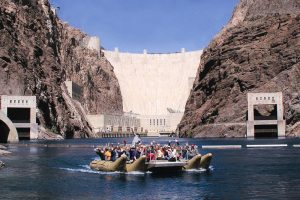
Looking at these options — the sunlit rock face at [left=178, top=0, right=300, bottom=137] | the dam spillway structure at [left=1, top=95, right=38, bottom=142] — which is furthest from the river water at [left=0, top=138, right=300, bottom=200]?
the sunlit rock face at [left=178, top=0, right=300, bottom=137]

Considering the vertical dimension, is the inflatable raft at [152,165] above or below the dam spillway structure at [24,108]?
below

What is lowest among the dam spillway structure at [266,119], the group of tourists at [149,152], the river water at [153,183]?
the river water at [153,183]

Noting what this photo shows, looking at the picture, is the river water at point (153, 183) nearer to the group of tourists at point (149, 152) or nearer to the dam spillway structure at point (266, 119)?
the group of tourists at point (149, 152)

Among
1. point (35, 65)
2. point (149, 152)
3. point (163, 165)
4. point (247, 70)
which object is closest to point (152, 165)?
point (163, 165)

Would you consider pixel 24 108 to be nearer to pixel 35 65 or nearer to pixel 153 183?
pixel 35 65

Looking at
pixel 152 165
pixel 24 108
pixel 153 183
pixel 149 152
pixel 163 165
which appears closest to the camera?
pixel 153 183

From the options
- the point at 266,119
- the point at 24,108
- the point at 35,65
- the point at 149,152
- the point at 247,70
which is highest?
the point at 35,65

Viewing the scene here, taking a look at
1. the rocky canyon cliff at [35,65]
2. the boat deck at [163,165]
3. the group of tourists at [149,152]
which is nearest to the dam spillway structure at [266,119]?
the rocky canyon cliff at [35,65]
